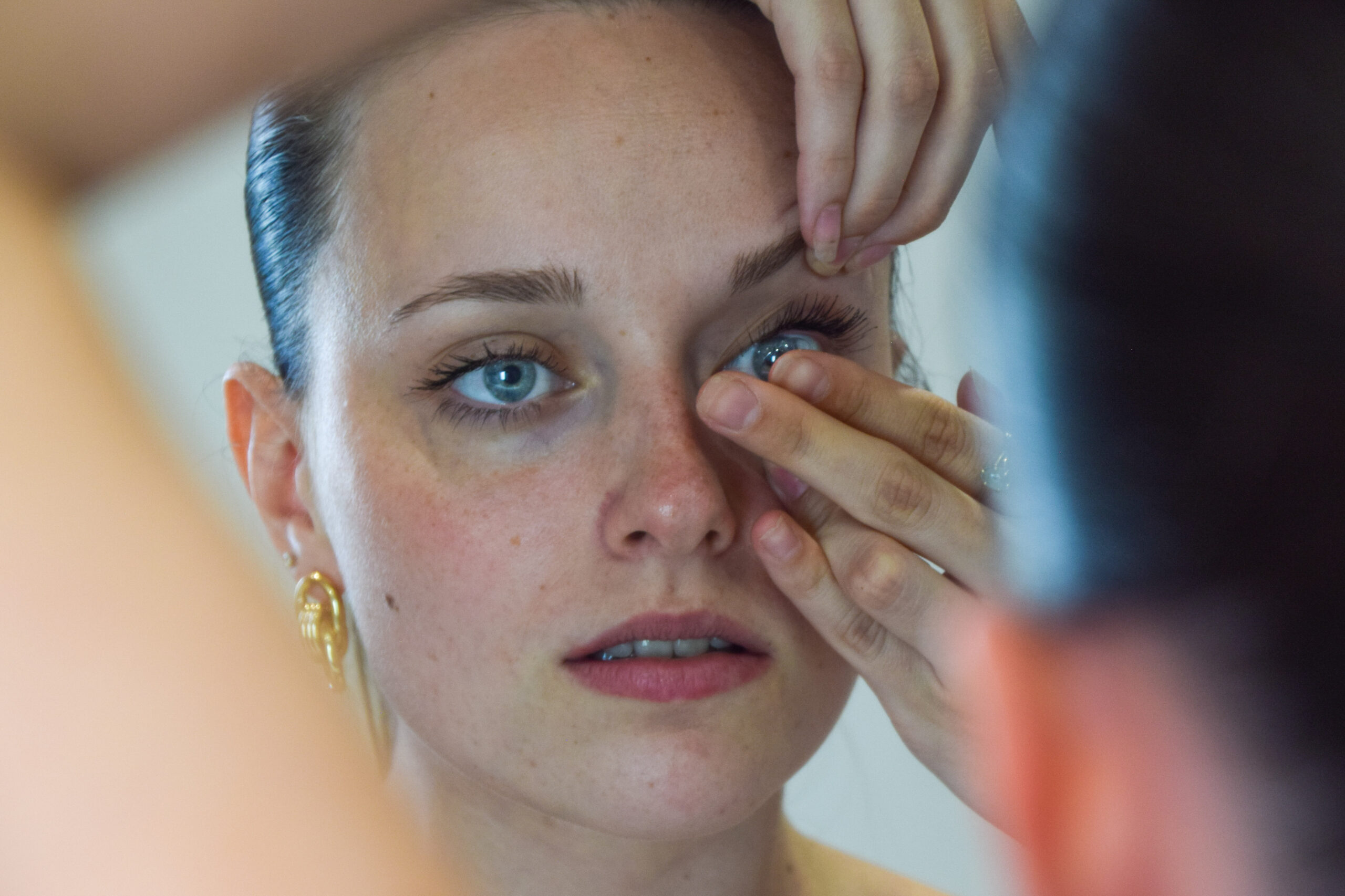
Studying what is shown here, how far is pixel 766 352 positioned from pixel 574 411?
0.77ft

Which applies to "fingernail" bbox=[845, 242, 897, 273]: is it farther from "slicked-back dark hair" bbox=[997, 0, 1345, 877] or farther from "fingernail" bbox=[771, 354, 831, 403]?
"slicked-back dark hair" bbox=[997, 0, 1345, 877]

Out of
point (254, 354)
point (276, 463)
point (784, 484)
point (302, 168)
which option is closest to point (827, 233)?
point (784, 484)

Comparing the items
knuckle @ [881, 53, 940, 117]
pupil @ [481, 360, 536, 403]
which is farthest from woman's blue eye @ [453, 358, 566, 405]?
knuckle @ [881, 53, 940, 117]

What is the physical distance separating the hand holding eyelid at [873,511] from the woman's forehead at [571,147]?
0.19 m

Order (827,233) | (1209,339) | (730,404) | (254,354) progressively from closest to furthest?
1. (1209,339)
2. (730,404)
3. (827,233)
4. (254,354)

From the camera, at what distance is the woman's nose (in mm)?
1183

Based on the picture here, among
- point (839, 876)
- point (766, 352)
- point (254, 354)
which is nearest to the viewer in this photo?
point (766, 352)

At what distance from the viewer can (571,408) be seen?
4.21 feet

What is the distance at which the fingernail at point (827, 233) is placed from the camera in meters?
1.25

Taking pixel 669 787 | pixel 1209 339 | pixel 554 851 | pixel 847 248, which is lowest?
pixel 554 851

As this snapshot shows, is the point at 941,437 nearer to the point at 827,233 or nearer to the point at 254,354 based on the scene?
the point at 827,233

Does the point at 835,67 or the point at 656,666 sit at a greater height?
the point at 835,67

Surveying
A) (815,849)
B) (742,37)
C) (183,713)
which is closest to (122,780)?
(183,713)

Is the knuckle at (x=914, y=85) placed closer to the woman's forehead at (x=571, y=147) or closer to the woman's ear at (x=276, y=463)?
the woman's forehead at (x=571, y=147)
